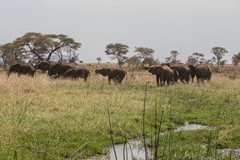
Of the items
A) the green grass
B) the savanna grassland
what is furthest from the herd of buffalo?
the savanna grassland

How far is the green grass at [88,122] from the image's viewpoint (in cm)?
832

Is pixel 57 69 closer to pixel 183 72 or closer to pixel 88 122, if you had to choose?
pixel 183 72

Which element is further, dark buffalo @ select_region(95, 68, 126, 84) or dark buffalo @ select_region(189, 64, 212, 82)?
dark buffalo @ select_region(189, 64, 212, 82)

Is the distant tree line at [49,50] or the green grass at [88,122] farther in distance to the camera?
the distant tree line at [49,50]

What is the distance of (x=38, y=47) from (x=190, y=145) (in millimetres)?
42959

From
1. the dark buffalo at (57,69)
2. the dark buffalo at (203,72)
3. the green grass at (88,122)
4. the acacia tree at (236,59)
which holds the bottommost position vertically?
the acacia tree at (236,59)

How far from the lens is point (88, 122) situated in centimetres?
1121

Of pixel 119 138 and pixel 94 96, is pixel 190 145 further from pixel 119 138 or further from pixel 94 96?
pixel 94 96

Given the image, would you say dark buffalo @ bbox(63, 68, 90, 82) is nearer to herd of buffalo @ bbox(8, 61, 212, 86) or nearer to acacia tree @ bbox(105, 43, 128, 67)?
herd of buffalo @ bbox(8, 61, 212, 86)

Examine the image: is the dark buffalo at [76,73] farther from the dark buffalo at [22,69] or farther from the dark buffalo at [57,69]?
the dark buffalo at [22,69]

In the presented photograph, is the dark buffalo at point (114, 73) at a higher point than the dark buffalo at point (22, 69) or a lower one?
lower

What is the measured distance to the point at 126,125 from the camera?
11148 mm

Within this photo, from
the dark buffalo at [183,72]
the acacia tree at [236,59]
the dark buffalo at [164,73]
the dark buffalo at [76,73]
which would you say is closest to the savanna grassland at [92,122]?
the dark buffalo at [164,73]

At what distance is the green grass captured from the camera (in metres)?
8.32
